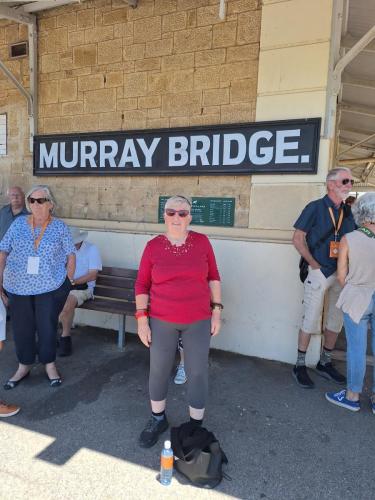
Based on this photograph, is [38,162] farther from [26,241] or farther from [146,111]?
[26,241]

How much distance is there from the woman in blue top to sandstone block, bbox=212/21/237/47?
232 cm

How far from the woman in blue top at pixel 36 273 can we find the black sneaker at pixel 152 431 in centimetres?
111

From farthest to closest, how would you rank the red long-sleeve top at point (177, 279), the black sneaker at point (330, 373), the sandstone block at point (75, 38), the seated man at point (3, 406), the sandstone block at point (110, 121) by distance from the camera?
the sandstone block at point (75, 38) < the sandstone block at point (110, 121) < the black sneaker at point (330, 373) < the seated man at point (3, 406) < the red long-sleeve top at point (177, 279)

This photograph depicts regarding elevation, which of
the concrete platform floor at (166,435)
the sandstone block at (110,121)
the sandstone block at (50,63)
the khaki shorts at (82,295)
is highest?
the sandstone block at (50,63)

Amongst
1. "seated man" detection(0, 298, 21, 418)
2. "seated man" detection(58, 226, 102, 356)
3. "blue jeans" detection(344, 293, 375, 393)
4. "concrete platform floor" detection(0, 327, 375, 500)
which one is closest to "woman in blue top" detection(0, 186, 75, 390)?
"seated man" detection(0, 298, 21, 418)

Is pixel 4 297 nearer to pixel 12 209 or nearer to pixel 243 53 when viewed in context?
pixel 12 209

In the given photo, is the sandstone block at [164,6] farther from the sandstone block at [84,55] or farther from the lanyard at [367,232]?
the lanyard at [367,232]

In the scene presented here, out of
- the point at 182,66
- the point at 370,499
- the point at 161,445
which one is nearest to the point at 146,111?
the point at 182,66

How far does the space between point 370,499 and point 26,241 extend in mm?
2880

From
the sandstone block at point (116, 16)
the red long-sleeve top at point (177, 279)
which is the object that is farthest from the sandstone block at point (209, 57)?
the red long-sleeve top at point (177, 279)

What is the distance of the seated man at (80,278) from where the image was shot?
4.21 metres

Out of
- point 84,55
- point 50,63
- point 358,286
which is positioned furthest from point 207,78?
point 358,286

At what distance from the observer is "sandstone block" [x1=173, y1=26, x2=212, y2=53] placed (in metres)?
4.08

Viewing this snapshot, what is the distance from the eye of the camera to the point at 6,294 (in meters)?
3.35
